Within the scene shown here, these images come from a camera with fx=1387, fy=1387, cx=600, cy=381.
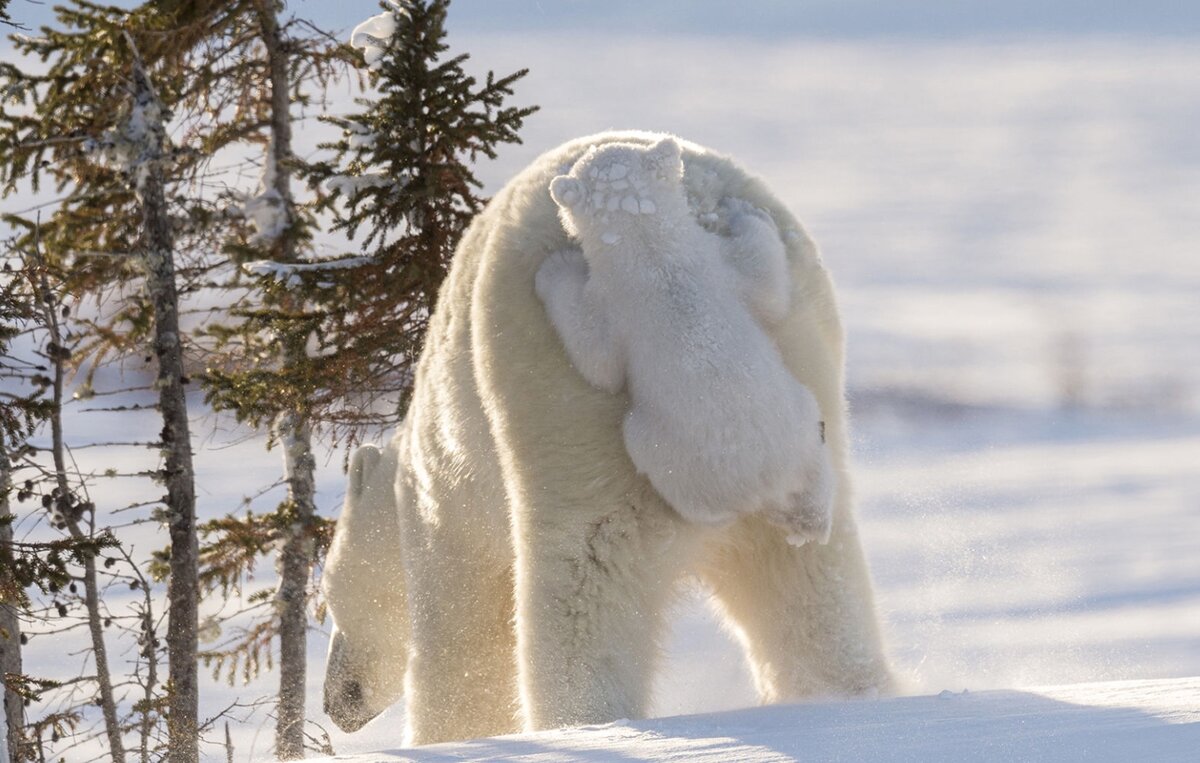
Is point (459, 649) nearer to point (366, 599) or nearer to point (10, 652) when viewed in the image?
point (366, 599)

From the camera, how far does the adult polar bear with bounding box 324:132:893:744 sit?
169 inches

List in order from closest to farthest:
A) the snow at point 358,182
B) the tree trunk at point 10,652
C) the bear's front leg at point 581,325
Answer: the bear's front leg at point 581,325
the tree trunk at point 10,652
the snow at point 358,182

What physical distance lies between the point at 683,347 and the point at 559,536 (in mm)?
733

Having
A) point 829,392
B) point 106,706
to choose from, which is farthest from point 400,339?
point 829,392

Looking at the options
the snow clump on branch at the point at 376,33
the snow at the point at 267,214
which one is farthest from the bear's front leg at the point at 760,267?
the snow at the point at 267,214

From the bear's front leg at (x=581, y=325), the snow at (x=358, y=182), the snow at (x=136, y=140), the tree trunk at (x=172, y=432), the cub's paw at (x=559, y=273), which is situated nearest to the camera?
the bear's front leg at (x=581, y=325)

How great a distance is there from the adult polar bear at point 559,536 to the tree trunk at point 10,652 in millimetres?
3973

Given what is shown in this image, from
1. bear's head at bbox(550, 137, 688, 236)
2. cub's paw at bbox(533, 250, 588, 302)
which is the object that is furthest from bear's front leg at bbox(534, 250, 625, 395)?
bear's head at bbox(550, 137, 688, 236)

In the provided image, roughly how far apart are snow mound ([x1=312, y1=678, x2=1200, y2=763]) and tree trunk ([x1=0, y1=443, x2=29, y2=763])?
5.89 meters

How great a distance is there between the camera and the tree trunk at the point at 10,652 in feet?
28.7

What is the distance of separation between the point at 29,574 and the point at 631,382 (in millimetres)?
4757

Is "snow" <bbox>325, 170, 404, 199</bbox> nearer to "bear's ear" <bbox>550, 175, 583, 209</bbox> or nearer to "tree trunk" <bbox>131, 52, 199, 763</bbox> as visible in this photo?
"tree trunk" <bbox>131, 52, 199, 763</bbox>

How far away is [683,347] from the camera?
407 cm

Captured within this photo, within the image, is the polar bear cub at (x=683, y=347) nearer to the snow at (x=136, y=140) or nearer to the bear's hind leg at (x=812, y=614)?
the bear's hind leg at (x=812, y=614)
